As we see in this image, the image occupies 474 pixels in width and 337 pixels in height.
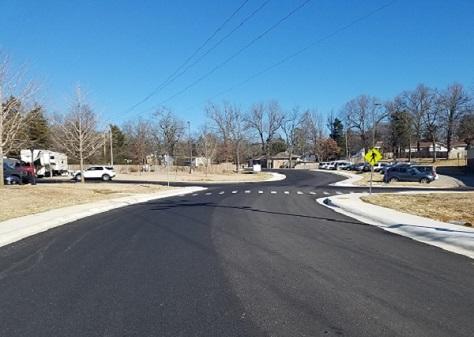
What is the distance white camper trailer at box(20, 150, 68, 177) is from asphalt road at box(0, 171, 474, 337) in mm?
49219

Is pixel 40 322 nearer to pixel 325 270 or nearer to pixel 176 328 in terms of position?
pixel 176 328

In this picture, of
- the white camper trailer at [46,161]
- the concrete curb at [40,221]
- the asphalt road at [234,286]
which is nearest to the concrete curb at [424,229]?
the asphalt road at [234,286]

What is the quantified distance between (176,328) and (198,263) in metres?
3.38

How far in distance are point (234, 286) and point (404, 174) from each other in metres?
46.5

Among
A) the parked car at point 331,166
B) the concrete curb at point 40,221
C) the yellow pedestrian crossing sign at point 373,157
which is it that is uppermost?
the yellow pedestrian crossing sign at point 373,157

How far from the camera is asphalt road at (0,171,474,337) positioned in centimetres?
503

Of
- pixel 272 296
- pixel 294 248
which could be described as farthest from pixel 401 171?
pixel 272 296

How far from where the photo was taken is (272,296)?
6.12 metres

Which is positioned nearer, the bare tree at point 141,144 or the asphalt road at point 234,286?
the asphalt road at point 234,286

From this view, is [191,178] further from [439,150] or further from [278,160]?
[439,150]

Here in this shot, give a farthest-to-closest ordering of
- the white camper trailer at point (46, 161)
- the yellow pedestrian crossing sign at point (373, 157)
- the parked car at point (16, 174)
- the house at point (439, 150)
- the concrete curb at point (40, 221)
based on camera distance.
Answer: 1. the house at point (439, 150)
2. the white camper trailer at point (46, 161)
3. the parked car at point (16, 174)
4. the yellow pedestrian crossing sign at point (373, 157)
5. the concrete curb at point (40, 221)

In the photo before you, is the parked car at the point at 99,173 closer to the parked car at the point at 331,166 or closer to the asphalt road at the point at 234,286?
the asphalt road at the point at 234,286

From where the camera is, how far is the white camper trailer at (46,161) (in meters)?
57.1

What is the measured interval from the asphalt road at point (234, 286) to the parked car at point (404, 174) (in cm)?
3967
